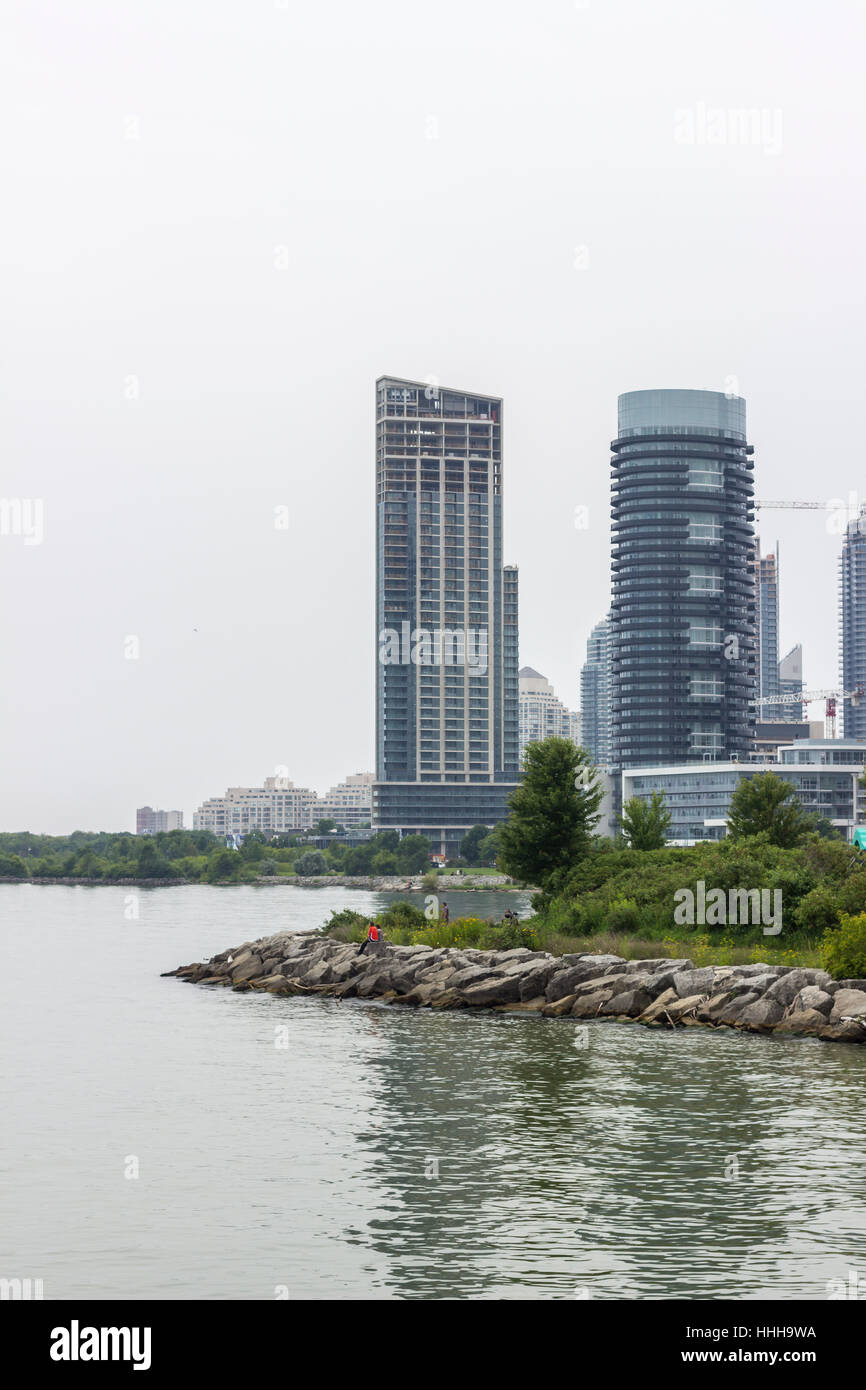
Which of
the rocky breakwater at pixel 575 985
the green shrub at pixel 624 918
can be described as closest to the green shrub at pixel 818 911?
the rocky breakwater at pixel 575 985

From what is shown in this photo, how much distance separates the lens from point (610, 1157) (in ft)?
109

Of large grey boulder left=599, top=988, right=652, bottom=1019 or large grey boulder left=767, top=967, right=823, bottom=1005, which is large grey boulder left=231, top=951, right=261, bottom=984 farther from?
large grey boulder left=767, top=967, right=823, bottom=1005

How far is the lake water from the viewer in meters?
24.8

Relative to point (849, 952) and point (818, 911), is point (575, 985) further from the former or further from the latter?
point (818, 911)

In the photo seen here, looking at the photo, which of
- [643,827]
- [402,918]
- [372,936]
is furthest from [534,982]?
[643,827]

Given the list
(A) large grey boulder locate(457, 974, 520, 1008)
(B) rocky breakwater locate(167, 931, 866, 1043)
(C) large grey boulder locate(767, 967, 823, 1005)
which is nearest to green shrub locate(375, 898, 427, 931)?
(B) rocky breakwater locate(167, 931, 866, 1043)

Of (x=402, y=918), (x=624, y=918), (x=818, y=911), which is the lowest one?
(x=402, y=918)

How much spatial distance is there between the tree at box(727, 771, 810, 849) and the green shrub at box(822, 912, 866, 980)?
28.2 metres

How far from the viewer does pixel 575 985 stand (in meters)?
61.1

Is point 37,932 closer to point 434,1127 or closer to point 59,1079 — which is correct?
point 59,1079

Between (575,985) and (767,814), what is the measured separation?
107ft
